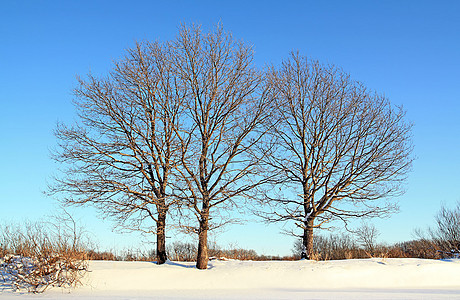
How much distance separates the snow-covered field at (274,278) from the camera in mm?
13102

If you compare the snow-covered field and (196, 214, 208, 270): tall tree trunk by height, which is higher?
(196, 214, 208, 270): tall tree trunk

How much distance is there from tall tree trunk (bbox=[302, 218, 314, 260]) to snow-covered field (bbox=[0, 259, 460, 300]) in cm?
251

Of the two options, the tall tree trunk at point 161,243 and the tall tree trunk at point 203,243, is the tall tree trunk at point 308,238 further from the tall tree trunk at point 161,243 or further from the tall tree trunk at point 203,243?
the tall tree trunk at point 161,243

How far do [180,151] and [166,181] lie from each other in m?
1.67

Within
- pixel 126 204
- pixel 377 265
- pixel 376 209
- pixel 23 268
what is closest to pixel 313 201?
pixel 376 209

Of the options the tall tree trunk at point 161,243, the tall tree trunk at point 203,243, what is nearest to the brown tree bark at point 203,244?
the tall tree trunk at point 203,243

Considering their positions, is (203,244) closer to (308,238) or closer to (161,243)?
(161,243)

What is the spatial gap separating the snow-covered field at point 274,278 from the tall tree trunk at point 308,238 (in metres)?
2.51

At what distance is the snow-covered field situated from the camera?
13102mm

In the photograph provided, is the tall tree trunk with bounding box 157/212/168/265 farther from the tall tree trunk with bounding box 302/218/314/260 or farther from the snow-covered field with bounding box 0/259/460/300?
the tall tree trunk with bounding box 302/218/314/260

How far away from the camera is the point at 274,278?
14.9m

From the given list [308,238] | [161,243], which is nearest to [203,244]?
[161,243]

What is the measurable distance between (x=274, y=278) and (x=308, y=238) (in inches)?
203

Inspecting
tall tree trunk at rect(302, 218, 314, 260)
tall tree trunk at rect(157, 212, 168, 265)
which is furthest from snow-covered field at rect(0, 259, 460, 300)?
tall tree trunk at rect(302, 218, 314, 260)
